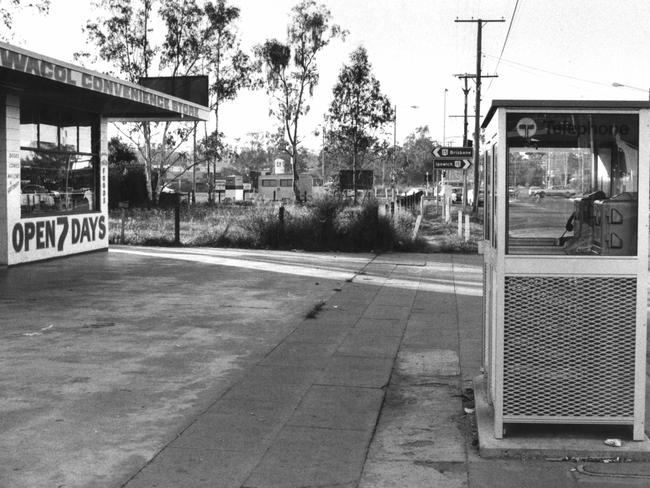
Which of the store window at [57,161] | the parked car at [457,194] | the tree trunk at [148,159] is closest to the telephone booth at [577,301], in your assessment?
the store window at [57,161]

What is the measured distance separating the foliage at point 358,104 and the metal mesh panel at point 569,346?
44881 millimetres

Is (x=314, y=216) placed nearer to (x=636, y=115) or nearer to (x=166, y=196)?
(x=636, y=115)

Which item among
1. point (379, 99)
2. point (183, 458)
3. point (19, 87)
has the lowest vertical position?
point (183, 458)

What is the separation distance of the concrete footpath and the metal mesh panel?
0.39 m

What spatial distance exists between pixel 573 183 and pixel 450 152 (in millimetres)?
17892

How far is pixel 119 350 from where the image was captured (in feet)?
27.5

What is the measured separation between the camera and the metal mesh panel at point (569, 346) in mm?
5141

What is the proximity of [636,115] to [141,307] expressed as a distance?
25.8 ft

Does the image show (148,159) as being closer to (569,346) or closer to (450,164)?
(450,164)

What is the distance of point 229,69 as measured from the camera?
47.6 metres

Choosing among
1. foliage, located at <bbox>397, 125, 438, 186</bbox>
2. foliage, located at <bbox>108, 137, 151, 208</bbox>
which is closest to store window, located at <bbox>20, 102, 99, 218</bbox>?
foliage, located at <bbox>108, 137, 151, 208</bbox>

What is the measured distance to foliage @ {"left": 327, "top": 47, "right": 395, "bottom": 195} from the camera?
5003cm

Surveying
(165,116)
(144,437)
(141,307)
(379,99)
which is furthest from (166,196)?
(144,437)

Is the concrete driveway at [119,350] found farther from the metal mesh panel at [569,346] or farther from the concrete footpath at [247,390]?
the metal mesh panel at [569,346]
